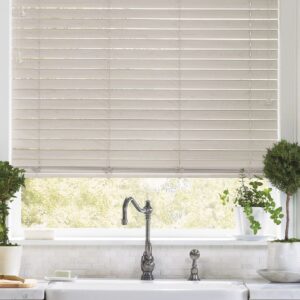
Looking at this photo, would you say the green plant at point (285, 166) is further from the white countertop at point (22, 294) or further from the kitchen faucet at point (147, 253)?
the white countertop at point (22, 294)

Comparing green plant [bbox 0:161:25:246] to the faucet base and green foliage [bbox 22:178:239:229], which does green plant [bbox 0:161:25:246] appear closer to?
green foliage [bbox 22:178:239:229]

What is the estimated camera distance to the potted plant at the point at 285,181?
141 inches

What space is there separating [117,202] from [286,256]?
963mm

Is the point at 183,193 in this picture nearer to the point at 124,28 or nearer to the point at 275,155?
the point at 275,155

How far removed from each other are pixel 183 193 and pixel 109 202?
0.39 m

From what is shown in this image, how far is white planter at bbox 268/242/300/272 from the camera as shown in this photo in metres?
3.56

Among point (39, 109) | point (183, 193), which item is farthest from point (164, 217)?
point (39, 109)

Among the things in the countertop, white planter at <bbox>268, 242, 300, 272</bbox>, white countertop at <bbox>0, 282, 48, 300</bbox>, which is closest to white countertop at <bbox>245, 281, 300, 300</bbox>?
the countertop

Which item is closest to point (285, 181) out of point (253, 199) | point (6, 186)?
point (253, 199)

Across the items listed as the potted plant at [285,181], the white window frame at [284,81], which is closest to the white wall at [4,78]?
the white window frame at [284,81]

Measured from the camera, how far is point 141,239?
3.90m

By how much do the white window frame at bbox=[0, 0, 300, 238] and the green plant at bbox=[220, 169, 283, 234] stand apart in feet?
0.59

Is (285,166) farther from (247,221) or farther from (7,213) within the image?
(7,213)

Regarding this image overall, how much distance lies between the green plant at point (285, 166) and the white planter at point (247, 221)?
16 centimetres
